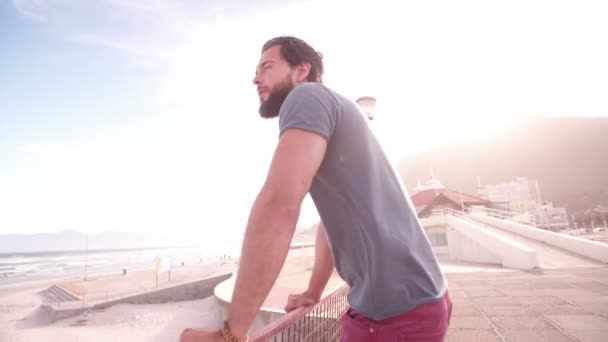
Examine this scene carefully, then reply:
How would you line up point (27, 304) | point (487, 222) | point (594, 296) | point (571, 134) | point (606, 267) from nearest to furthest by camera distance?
point (594, 296), point (606, 267), point (487, 222), point (27, 304), point (571, 134)

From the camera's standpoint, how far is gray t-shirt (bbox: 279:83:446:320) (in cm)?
110

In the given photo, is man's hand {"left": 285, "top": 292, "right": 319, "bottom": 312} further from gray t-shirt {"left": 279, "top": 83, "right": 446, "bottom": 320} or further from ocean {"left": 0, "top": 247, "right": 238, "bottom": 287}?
ocean {"left": 0, "top": 247, "right": 238, "bottom": 287}

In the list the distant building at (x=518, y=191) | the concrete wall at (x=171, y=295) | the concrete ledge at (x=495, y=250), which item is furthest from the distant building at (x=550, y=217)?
Answer: the concrete wall at (x=171, y=295)

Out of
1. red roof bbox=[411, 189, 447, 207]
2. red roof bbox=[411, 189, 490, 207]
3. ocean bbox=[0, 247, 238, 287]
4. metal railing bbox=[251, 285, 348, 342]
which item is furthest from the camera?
ocean bbox=[0, 247, 238, 287]

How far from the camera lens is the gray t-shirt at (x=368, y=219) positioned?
3.62 feet

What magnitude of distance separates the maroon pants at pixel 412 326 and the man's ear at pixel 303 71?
108 centimetres

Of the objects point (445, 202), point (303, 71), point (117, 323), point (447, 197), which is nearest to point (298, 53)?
point (303, 71)

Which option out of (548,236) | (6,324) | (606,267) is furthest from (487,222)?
(6,324)

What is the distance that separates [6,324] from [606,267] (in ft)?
94.8

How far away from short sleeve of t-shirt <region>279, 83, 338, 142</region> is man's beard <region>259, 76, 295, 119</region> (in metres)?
0.32

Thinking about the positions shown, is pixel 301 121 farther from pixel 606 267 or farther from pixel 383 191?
pixel 606 267

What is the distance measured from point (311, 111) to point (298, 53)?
1.90 ft

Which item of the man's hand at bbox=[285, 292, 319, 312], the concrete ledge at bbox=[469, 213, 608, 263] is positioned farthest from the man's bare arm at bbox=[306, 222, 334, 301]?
the concrete ledge at bbox=[469, 213, 608, 263]

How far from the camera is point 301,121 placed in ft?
3.13
